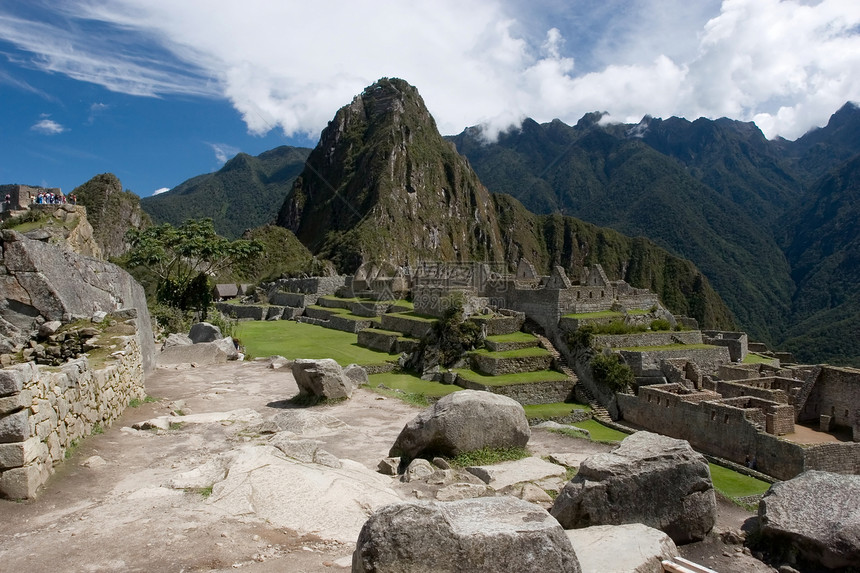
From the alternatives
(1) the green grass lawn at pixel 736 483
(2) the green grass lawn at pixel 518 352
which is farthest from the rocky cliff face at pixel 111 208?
(1) the green grass lawn at pixel 736 483

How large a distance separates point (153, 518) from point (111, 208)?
117 meters

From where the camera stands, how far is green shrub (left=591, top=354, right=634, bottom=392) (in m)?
23.4

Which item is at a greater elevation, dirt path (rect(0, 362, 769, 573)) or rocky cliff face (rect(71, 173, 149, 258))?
rocky cliff face (rect(71, 173, 149, 258))

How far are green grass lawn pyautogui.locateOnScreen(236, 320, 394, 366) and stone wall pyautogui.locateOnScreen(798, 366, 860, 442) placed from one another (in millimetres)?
17324

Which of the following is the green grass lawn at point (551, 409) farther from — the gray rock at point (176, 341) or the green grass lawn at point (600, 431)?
the gray rock at point (176, 341)

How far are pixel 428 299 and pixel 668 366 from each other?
46.7ft

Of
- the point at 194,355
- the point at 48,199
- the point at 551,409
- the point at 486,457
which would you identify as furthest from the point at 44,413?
the point at 48,199

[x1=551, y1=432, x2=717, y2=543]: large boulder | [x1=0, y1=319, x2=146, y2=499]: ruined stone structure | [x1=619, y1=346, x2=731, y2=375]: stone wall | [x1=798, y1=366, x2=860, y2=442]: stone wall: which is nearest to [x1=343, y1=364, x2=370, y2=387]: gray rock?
[x1=0, y1=319, x2=146, y2=499]: ruined stone structure

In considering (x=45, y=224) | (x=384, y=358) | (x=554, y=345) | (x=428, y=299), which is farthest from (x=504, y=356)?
(x=45, y=224)

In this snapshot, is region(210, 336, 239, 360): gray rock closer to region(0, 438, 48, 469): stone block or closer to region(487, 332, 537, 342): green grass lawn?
region(487, 332, 537, 342): green grass lawn

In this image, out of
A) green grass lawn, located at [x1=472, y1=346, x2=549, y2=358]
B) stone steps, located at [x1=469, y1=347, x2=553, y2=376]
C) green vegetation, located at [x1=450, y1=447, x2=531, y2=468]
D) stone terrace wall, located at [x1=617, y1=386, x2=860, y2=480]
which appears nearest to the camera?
green vegetation, located at [x1=450, y1=447, x2=531, y2=468]

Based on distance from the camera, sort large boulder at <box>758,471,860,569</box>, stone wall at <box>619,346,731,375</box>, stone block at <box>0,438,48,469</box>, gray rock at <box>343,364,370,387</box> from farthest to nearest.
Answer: stone wall at <box>619,346,731,375</box>
gray rock at <box>343,364,370,387</box>
stone block at <box>0,438,48,469</box>
large boulder at <box>758,471,860,569</box>

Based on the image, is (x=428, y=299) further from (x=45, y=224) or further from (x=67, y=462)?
(x=67, y=462)

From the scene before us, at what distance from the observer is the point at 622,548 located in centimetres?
488
